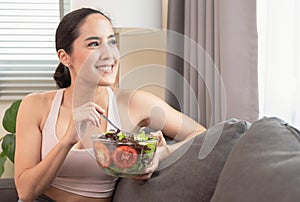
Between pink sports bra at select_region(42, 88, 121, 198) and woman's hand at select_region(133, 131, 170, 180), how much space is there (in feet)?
0.86

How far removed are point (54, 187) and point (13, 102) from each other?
121cm

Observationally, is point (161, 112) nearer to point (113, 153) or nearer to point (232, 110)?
point (232, 110)

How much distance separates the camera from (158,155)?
64.7 inches

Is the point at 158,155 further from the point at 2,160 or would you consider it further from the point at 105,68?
the point at 2,160

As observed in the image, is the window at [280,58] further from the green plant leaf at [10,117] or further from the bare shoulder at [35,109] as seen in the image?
the green plant leaf at [10,117]

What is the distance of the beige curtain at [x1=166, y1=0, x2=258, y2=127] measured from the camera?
208 cm

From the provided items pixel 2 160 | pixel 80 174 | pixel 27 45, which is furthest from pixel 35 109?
pixel 27 45

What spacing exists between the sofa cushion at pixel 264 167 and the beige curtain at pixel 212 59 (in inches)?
29.1

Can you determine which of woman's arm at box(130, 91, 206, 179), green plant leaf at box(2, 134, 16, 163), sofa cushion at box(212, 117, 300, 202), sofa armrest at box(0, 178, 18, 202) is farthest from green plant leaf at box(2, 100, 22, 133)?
sofa cushion at box(212, 117, 300, 202)

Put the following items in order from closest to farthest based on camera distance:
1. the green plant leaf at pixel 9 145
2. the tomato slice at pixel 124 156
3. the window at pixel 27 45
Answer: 1. the tomato slice at pixel 124 156
2. the green plant leaf at pixel 9 145
3. the window at pixel 27 45

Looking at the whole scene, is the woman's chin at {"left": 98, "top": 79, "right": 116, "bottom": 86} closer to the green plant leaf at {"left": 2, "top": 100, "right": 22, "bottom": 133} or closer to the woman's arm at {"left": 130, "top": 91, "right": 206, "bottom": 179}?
the woman's arm at {"left": 130, "top": 91, "right": 206, "bottom": 179}

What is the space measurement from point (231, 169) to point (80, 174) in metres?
0.75

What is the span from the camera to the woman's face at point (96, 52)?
172 cm

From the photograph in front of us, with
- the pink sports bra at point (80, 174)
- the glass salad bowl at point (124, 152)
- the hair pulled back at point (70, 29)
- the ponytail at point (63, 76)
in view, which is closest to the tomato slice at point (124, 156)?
the glass salad bowl at point (124, 152)
